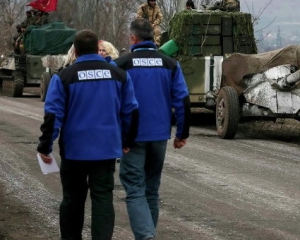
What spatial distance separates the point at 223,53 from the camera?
18.6m

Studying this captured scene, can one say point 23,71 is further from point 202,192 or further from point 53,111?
point 53,111

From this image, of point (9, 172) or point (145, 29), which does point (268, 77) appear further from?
point (145, 29)

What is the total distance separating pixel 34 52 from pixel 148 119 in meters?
22.6

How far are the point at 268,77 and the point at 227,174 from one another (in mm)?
4191

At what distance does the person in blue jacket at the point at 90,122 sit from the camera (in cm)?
666

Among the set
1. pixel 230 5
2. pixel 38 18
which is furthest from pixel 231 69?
pixel 38 18

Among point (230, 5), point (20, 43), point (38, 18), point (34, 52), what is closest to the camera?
point (230, 5)

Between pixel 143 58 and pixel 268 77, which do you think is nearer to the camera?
pixel 143 58

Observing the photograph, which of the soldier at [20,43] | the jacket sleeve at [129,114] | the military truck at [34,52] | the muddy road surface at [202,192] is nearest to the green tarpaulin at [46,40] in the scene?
the military truck at [34,52]

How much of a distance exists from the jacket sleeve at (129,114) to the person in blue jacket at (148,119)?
0.13 metres

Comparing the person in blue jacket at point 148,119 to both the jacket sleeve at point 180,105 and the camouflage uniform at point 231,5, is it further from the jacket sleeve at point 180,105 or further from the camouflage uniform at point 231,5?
the camouflage uniform at point 231,5

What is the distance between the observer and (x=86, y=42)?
22.2ft

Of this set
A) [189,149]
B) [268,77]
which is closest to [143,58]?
[189,149]

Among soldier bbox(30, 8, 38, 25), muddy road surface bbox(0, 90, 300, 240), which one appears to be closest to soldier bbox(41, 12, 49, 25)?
soldier bbox(30, 8, 38, 25)
